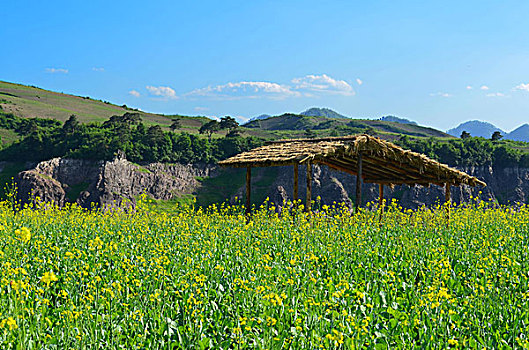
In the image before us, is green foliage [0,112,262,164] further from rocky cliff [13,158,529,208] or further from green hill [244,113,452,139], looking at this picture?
green hill [244,113,452,139]

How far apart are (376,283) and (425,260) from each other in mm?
1799

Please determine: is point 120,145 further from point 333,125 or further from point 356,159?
point 333,125

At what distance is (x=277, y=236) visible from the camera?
31.4ft

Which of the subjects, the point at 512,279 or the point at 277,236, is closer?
the point at 512,279

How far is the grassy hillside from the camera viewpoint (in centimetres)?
9662

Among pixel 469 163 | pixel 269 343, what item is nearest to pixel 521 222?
pixel 269 343

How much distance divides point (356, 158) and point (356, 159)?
0.58ft

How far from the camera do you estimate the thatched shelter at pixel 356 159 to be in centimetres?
1268

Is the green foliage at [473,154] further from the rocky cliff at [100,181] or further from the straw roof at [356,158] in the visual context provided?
the straw roof at [356,158]

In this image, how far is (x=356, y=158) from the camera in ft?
48.6

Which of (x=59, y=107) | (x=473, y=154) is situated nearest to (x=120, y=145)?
(x=59, y=107)

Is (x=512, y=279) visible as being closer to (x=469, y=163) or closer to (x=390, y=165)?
(x=390, y=165)

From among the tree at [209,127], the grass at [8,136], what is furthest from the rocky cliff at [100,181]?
the tree at [209,127]

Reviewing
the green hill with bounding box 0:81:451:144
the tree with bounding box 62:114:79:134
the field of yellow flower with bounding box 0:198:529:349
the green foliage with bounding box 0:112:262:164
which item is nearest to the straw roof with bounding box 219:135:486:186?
the field of yellow flower with bounding box 0:198:529:349
